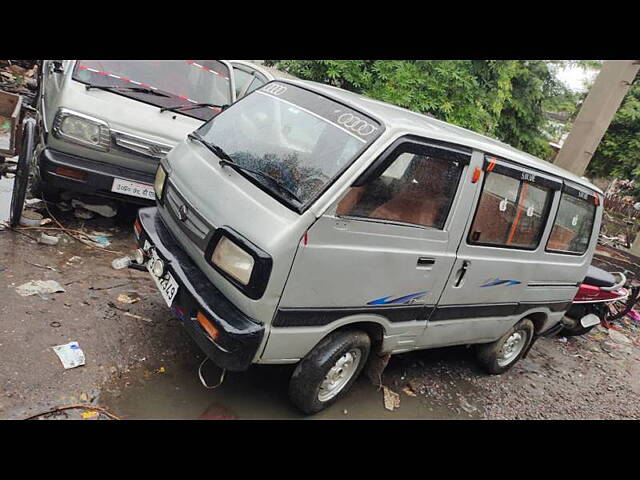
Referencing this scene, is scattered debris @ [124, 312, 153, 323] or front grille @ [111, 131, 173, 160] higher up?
front grille @ [111, 131, 173, 160]

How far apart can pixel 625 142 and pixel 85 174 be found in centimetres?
1635

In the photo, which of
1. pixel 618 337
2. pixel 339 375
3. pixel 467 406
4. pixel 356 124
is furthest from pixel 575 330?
pixel 356 124

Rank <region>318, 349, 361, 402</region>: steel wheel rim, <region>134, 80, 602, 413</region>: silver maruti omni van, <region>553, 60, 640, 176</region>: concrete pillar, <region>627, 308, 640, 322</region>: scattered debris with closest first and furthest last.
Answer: <region>134, 80, 602, 413</region>: silver maruti omni van
<region>318, 349, 361, 402</region>: steel wheel rim
<region>627, 308, 640, 322</region>: scattered debris
<region>553, 60, 640, 176</region>: concrete pillar

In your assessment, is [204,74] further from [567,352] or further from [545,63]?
[545,63]

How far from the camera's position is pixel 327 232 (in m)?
2.43

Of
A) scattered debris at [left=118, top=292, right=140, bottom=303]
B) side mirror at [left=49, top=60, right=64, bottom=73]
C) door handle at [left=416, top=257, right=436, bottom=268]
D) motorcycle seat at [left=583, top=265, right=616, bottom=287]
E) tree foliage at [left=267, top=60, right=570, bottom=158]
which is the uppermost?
tree foliage at [left=267, top=60, right=570, bottom=158]

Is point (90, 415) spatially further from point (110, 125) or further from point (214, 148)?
point (110, 125)

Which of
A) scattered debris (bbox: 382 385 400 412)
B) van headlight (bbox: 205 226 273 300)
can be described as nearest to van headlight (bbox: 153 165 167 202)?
van headlight (bbox: 205 226 273 300)

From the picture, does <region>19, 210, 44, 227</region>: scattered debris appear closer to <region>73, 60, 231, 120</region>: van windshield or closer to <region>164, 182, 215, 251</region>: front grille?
<region>73, 60, 231, 120</region>: van windshield

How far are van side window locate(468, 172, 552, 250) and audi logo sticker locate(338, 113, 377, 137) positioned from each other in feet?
3.20

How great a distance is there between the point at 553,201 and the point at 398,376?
1.97 metres

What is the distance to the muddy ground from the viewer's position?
265cm

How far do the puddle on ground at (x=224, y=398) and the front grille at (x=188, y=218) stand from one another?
3.15 feet

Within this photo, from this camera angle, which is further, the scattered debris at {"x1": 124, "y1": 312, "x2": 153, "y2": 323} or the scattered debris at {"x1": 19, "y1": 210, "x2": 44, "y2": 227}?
the scattered debris at {"x1": 19, "y1": 210, "x2": 44, "y2": 227}
